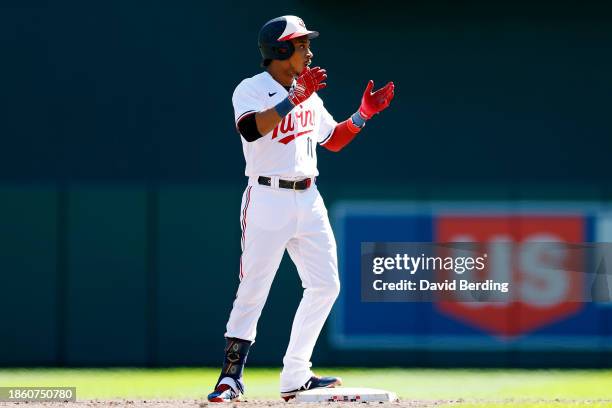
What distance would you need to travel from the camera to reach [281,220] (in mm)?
5930

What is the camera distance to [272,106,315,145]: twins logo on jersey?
5969 mm

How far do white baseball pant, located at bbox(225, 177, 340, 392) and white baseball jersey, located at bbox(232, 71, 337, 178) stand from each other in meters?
0.08

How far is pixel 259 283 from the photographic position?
19.5ft

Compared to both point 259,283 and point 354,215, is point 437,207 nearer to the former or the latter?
point 354,215

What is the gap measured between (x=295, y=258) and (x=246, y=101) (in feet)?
2.62

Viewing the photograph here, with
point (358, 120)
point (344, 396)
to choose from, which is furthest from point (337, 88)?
point (344, 396)

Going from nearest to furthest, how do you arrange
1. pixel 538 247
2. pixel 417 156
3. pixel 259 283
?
pixel 259 283
pixel 538 247
pixel 417 156

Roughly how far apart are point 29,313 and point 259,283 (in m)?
4.18

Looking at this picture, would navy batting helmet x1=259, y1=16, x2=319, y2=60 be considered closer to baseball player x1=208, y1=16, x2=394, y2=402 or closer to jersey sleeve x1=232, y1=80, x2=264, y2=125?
baseball player x1=208, y1=16, x2=394, y2=402

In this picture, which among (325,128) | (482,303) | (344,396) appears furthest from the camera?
(482,303)

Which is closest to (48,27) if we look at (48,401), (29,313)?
(29,313)

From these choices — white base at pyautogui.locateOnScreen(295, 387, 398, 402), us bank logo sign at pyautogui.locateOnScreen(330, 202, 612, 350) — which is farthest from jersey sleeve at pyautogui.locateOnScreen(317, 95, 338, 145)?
us bank logo sign at pyautogui.locateOnScreen(330, 202, 612, 350)

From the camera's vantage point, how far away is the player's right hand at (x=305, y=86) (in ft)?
18.8

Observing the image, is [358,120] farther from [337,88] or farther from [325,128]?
[337,88]
